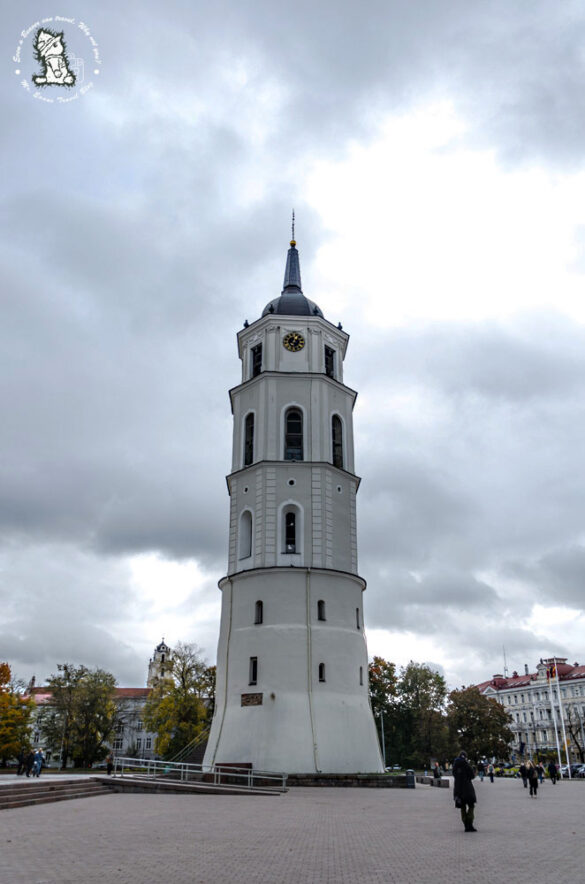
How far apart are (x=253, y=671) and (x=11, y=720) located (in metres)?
38.7

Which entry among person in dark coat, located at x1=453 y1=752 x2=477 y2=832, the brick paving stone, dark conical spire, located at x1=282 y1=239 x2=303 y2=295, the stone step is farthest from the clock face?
person in dark coat, located at x1=453 y1=752 x2=477 y2=832

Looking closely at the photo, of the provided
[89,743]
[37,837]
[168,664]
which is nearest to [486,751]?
[168,664]

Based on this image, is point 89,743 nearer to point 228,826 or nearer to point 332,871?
point 228,826

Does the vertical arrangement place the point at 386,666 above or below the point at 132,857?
above

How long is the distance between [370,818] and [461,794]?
11.7ft

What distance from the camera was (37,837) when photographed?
484 inches

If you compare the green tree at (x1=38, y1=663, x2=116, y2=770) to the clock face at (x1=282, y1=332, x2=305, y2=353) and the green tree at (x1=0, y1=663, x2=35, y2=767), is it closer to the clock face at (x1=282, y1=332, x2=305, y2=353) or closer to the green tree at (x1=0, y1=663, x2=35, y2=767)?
the green tree at (x1=0, y1=663, x2=35, y2=767)

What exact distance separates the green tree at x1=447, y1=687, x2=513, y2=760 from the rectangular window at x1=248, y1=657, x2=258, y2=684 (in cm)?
4175

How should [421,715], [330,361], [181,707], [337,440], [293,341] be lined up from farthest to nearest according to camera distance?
[421,715]
[181,707]
[330,361]
[293,341]
[337,440]

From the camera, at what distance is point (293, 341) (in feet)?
131

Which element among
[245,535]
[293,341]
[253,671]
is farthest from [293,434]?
[253,671]

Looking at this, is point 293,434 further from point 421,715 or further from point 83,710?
point 83,710

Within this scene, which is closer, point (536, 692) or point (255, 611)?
point (255, 611)

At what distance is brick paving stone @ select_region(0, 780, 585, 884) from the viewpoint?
8.79 m
